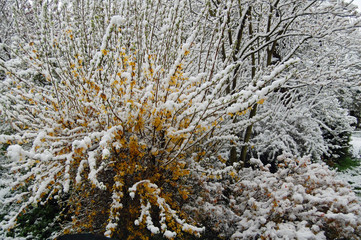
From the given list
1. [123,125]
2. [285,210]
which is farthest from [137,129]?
[285,210]

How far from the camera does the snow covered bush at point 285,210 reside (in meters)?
2.54

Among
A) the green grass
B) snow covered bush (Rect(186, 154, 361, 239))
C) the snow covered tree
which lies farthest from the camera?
the green grass

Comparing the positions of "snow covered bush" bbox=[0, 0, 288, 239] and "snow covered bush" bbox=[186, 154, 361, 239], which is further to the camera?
"snow covered bush" bbox=[186, 154, 361, 239]

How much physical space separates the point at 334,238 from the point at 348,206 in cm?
44

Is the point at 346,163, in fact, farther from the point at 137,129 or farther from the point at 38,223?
the point at 38,223

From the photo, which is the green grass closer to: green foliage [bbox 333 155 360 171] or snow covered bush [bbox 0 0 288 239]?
green foliage [bbox 333 155 360 171]

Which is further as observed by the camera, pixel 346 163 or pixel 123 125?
pixel 346 163

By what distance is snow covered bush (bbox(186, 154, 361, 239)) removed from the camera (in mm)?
2535

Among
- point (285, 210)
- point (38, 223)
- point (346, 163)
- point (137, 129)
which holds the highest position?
point (137, 129)

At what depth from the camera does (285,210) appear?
9.12ft

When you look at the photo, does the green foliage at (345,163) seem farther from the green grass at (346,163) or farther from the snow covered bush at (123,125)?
the snow covered bush at (123,125)

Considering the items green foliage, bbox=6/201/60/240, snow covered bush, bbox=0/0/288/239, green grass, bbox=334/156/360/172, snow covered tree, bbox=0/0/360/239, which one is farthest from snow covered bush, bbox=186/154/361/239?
green grass, bbox=334/156/360/172

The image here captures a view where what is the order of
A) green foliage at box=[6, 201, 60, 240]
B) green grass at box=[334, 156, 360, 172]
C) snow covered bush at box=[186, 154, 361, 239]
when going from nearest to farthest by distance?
1. snow covered bush at box=[186, 154, 361, 239]
2. green foliage at box=[6, 201, 60, 240]
3. green grass at box=[334, 156, 360, 172]

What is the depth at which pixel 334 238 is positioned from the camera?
2.63 metres
